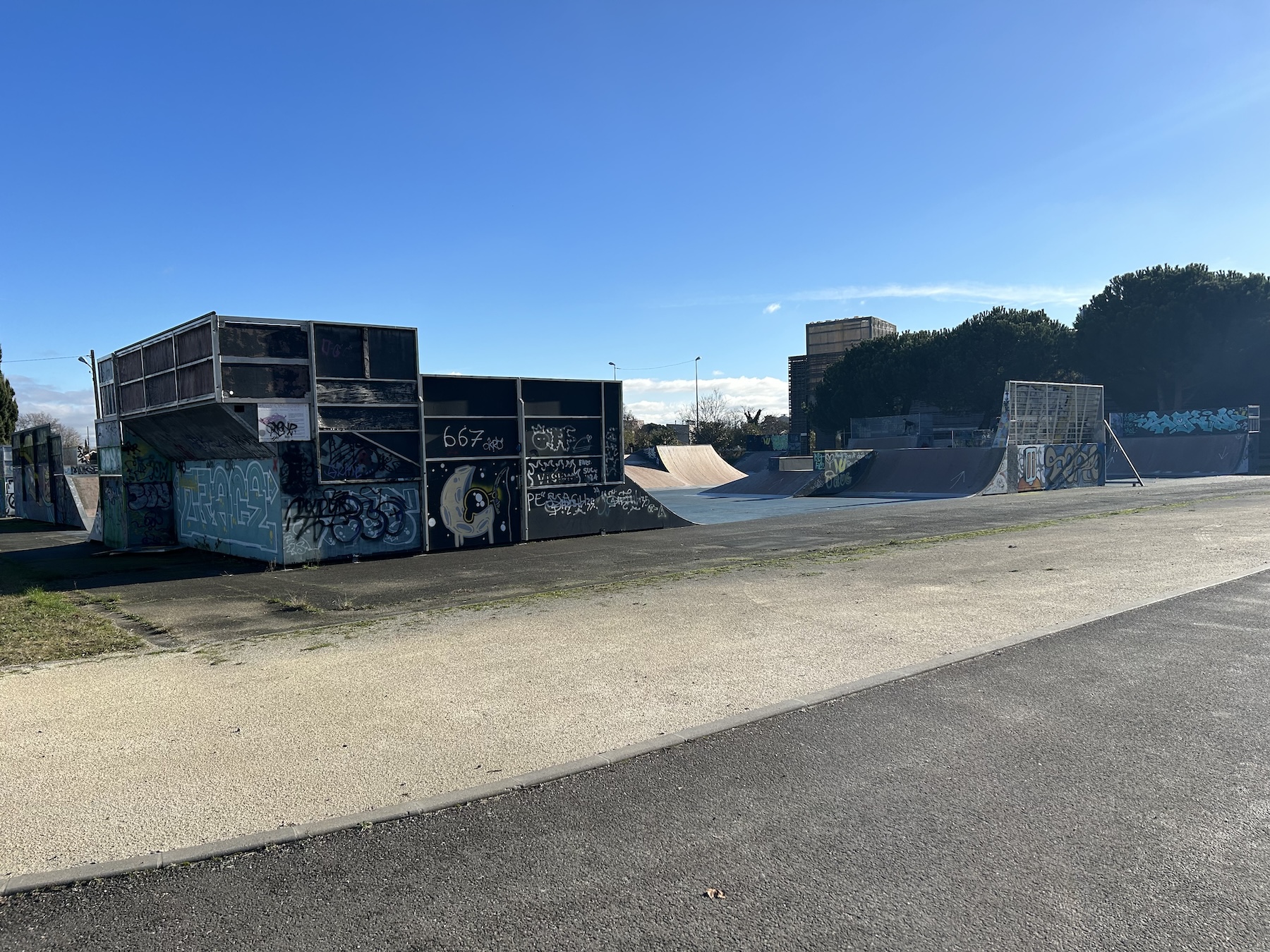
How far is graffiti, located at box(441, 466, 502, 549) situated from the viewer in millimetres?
14750

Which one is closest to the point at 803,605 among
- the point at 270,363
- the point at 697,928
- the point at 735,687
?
the point at 735,687

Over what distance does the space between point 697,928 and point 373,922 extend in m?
1.14

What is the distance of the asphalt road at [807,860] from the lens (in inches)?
111

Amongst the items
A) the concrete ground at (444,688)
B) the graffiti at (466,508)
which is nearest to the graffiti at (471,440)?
the graffiti at (466,508)

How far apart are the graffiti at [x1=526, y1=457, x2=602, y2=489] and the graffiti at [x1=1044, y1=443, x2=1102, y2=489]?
72.3ft

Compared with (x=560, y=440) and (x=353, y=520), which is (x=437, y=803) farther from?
(x=560, y=440)

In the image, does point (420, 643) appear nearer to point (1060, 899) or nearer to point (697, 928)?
point (697, 928)

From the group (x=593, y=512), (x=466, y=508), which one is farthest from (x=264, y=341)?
(x=593, y=512)

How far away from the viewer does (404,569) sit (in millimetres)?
12570

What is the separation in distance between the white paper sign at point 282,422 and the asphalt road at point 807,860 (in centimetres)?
1028

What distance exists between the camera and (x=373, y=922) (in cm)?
291

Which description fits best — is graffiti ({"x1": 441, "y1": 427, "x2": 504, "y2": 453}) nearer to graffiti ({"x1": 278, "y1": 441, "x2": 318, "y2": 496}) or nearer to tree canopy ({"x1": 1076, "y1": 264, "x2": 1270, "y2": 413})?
graffiti ({"x1": 278, "y1": 441, "x2": 318, "y2": 496})

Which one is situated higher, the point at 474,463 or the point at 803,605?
the point at 474,463

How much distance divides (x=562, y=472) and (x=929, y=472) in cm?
1962
